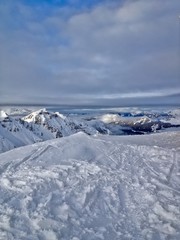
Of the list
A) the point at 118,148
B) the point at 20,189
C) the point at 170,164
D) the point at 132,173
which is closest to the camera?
the point at 20,189

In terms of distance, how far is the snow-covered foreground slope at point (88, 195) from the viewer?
8.99m

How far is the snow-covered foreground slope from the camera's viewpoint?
899 centimetres

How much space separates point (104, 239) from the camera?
336 inches

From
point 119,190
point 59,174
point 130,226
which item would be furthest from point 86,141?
point 130,226

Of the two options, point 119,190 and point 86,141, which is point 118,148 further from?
point 119,190

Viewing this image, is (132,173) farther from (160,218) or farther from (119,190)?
(160,218)

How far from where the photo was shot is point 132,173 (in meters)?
15.1

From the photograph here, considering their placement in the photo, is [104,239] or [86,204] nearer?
[104,239]

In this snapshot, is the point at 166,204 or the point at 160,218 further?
the point at 166,204

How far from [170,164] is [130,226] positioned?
28.3 feet

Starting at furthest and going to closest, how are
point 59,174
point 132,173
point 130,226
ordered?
1. point 132,173
2. point 59,174
3. point 130,226

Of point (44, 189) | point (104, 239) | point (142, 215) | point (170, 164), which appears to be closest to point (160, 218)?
point (142, 215)

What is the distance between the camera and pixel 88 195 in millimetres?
11836

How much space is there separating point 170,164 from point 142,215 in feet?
25.1
